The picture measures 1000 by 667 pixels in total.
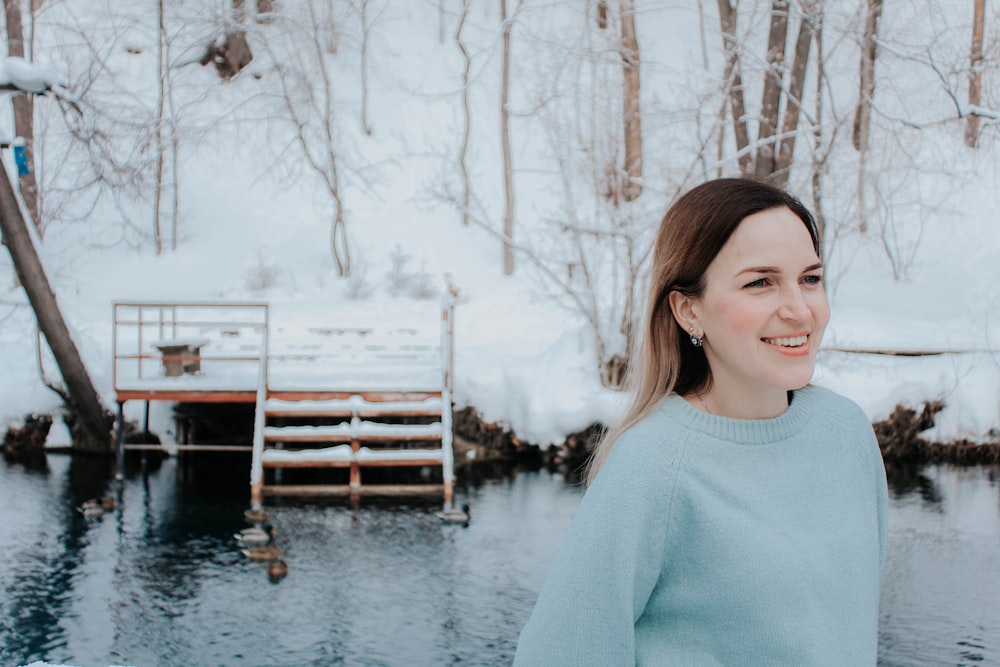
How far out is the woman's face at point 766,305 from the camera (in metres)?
1.71

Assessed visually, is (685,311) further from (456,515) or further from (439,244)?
(439,244)

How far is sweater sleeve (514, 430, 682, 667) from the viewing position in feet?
4.93

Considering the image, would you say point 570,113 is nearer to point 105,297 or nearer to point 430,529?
point 105,297

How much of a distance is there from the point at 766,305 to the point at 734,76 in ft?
49.9

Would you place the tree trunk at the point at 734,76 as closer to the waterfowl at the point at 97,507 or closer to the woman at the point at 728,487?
the waterfowl at the point at 97,507

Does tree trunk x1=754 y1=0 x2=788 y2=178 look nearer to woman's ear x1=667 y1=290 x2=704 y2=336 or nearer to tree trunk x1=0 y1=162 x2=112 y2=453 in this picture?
tree trunk x1=0 y1=162 x2=112 y2=453

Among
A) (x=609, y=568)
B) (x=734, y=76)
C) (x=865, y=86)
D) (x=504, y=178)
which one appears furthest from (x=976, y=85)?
(x=609, y=568)

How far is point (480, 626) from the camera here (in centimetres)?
757

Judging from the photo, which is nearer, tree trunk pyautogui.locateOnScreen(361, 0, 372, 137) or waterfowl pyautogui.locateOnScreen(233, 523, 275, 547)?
waterfowl pyautogui.locateOnScreen(233, 523, 275, 547)

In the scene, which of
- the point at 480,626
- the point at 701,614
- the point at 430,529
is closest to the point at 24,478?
the point at 430,529

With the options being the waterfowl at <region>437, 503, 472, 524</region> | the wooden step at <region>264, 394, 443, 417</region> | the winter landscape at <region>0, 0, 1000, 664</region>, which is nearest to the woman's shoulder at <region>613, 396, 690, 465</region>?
the waterfowl at <region>437, 503, 472, 524</region>

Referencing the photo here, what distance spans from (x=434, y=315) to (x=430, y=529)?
960 cm

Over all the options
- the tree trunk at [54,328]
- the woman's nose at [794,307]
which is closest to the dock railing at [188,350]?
the tree trunk at [54,328]

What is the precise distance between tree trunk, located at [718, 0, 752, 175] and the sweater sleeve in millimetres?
12565
